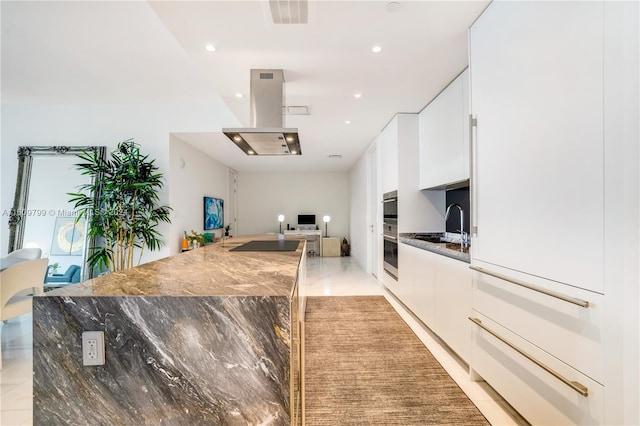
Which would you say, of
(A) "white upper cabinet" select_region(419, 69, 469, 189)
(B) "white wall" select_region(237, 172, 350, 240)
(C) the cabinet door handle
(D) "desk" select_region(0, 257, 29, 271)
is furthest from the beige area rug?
(B) "white wall" select_region(237, 172, 350, 240)

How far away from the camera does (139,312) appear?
3.14 feet

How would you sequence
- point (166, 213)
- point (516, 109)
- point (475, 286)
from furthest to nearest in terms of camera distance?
point (166, 213)
point (475, 286)
point (516, 109)

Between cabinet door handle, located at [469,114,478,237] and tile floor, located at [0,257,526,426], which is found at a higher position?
cabinet door handle, located at [469,114,478,237]

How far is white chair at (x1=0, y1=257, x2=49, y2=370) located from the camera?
2346 mm

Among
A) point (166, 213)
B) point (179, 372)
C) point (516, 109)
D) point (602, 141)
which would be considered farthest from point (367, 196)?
point (179, 372)

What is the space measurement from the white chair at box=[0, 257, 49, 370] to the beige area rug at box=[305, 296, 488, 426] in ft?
8.65

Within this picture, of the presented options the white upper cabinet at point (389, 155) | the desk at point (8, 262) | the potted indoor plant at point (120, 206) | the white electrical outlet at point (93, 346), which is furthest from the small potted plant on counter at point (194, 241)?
the white electrical outlet at point (93, 346)

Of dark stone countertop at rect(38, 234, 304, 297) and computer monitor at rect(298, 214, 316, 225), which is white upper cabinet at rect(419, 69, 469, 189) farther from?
computer monitor at rect(298, 214, 316, 225)

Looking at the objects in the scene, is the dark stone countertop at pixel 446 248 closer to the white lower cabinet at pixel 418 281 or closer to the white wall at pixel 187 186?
the white lower cabinet at pixel 418 281

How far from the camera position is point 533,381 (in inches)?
56.7

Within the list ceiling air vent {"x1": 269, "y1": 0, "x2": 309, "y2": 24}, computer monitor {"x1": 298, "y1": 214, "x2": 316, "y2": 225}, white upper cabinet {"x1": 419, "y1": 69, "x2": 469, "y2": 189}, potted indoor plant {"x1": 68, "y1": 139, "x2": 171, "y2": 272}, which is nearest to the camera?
ceiling air vent {"x1": 269, "y1": 0, "x2": 309, "y2": 24}

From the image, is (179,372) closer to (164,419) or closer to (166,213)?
(164,419)

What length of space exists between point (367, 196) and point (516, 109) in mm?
4187

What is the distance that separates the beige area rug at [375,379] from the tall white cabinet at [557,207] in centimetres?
36
